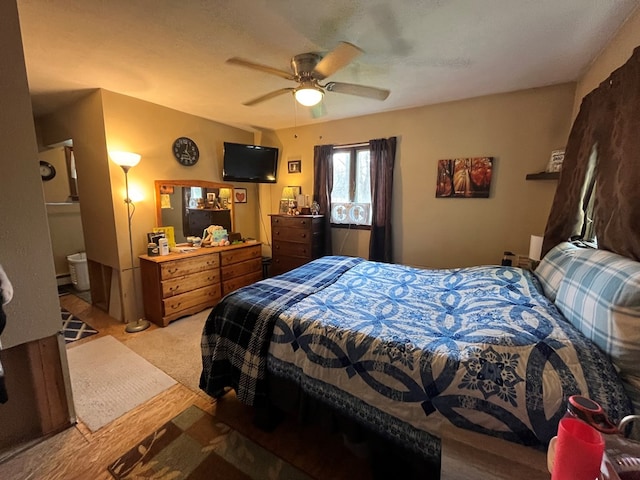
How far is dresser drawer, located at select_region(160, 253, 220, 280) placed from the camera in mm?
2868

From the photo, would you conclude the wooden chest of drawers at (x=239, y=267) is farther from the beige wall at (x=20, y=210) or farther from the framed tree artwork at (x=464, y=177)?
the framed tree artwork at (x=464, y=177)

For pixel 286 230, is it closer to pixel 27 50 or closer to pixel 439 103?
pixel 439 103

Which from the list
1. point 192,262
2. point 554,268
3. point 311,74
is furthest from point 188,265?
point 554,268

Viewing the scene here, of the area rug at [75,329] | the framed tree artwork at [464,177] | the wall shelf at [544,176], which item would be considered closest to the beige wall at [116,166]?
the area rug at [75,329]

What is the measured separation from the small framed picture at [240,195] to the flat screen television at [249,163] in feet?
0.90

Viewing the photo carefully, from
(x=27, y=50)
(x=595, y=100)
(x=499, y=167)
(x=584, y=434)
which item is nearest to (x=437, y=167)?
(x=499, y=167)

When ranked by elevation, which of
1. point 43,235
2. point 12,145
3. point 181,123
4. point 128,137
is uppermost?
point 181,123

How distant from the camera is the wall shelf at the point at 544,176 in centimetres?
245

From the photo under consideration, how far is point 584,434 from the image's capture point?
59 cm

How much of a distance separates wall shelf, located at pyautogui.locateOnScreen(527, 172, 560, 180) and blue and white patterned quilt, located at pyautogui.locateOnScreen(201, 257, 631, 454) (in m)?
1.30

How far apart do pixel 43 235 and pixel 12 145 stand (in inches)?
19.0

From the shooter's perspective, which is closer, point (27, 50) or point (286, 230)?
point (27, 50)

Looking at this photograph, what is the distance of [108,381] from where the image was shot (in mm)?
2062

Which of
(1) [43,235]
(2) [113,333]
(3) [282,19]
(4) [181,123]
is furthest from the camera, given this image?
(4) [181,123]
